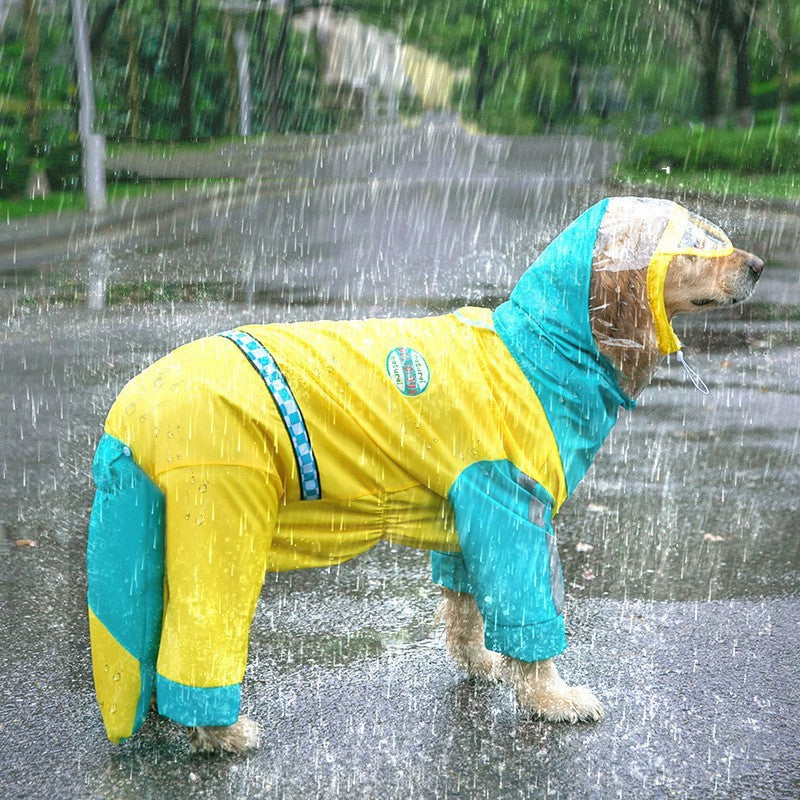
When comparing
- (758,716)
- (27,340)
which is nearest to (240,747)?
(758,716)

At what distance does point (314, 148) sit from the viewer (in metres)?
38.0

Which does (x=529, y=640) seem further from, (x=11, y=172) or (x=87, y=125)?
(x=11, y=172)

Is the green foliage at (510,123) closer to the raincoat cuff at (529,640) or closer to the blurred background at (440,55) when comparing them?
the blurred background at (440,55)

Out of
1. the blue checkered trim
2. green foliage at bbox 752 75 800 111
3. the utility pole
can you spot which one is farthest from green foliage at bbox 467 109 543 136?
the blue checkered trim

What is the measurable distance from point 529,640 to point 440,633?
986 mm

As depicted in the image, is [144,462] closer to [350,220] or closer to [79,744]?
[79,744]

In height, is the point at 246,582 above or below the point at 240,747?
above

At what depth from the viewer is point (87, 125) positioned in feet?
63.7

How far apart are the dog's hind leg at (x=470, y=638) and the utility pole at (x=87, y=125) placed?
16726mm

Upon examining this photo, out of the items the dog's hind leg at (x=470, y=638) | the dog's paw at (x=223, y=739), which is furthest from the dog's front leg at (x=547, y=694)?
the dog's paw at (x=223, y=739)

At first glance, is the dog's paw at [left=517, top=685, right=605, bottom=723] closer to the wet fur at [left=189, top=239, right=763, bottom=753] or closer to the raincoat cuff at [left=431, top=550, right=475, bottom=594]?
the wet fur at [left=189, top=239, right=763, bottom=753]

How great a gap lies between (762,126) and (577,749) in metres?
31.4

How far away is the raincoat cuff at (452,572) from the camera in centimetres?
392

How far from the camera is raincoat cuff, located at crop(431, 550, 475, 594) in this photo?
392cm
